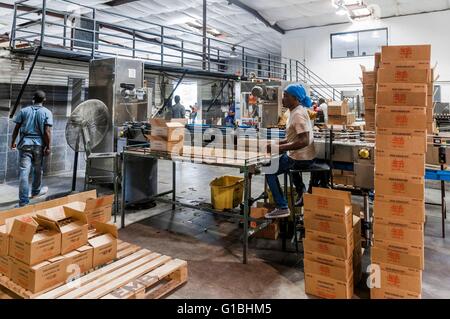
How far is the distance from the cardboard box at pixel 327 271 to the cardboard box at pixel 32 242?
187 centimetres

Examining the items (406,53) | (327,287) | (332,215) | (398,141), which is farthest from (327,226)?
(406,53)

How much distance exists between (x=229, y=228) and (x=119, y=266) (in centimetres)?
165

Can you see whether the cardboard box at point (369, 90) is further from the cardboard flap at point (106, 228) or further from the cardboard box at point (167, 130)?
the cardboard flap at point (106, 228)

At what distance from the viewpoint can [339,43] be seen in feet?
40.9

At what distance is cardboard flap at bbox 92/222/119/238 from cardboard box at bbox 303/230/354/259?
1.58 meters

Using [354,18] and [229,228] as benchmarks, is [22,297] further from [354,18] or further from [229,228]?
[354,18]

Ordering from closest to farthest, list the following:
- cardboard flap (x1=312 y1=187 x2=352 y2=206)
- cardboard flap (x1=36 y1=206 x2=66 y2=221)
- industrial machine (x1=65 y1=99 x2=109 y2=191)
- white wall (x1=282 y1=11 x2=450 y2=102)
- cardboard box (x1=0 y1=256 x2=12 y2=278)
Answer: cardboard box (x1=0 y1=256 x2=12 y2=278)
cardboard flap (x1=312 y1=187 x2=352 y2=206)
cardboard flap (x1=36 y1=206 x2=66 y2=221)
industrial machine (x1=65 y1=99 x2=109 y2=191)
white wall (x1=282 y1=11 x2=450 y2=102)

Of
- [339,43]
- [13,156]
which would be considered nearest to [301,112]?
[13,156]

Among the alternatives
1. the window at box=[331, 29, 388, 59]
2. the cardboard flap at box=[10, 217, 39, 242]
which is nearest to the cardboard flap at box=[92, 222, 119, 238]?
the cardboard flap at box=[10, 217, 39, 242]

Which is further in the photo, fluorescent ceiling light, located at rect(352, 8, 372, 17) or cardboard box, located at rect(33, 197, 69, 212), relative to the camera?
fluorescent ceiling light, located at rect(352, 8, 372, 17)

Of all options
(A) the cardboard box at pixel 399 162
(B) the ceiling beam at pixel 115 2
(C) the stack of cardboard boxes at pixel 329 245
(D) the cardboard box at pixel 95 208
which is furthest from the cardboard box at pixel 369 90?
(B) the ceiling beam at pixel 115 2

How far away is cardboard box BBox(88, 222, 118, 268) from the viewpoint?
8.72 feet

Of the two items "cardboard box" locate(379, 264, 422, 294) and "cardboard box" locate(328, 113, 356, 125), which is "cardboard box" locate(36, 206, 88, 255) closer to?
"cardboard box" locate(379, 264, 422, 294)

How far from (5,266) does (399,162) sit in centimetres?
295
